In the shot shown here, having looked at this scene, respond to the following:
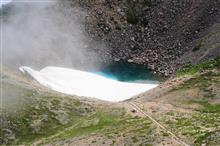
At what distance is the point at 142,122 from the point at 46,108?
28.2 metres

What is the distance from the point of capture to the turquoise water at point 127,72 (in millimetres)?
171500

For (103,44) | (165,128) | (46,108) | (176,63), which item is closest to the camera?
(165,128)

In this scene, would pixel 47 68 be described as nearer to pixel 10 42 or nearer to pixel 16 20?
pixel 10 42

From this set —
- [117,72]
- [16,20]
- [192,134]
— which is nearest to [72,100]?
[192,134]

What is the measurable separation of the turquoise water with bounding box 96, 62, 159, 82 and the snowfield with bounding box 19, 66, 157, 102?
18.3 feet

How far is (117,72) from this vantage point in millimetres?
179625

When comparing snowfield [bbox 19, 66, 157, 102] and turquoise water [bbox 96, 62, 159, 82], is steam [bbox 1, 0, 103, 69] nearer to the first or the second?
turquoise water [bbox 96, 62, 159, 82]

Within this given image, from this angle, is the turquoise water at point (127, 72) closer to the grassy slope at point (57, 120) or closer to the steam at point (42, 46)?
the steam at point (42, 46)

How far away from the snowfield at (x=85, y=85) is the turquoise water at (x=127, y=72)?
557cm

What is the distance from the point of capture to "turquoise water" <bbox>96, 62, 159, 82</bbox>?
6752 inches

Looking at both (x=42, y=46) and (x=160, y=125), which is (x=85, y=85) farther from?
(x=160, y=125)

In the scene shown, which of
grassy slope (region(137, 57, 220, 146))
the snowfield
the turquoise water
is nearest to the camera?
grassy slope (region(137, 57, 220, 146))

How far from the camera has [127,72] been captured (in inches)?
7047

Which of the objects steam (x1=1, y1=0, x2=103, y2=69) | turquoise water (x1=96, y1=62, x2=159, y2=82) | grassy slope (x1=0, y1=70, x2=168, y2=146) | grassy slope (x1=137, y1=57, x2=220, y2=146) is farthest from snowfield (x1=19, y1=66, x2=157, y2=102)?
grassy slope (x1=0, y1=70, x2=168, y2=146)
